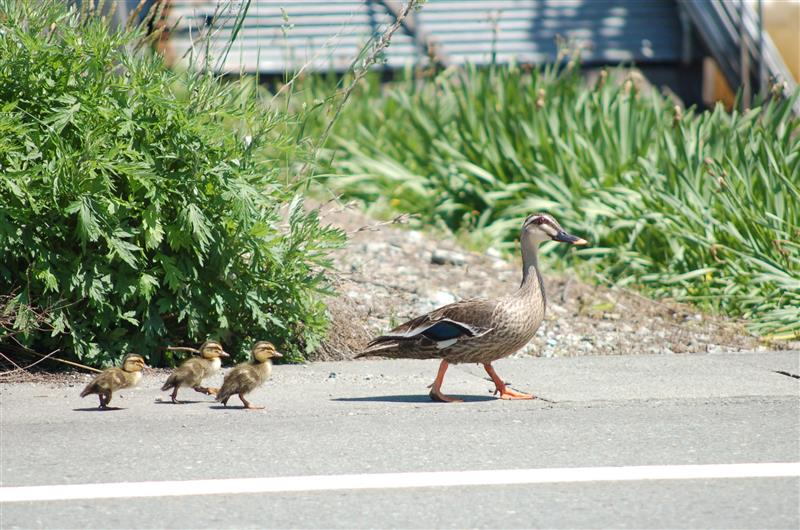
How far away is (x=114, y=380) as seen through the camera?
20.1 feet

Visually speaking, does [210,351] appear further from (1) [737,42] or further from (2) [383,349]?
(1) [737,42]

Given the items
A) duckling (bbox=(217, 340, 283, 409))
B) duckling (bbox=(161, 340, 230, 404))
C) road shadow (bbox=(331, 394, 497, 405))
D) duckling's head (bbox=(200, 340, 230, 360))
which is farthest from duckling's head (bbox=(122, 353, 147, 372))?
road shadow (bbox=(331, 394, 497, 405))

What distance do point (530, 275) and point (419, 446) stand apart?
1648 mm

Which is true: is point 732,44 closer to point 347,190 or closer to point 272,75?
point 272,75

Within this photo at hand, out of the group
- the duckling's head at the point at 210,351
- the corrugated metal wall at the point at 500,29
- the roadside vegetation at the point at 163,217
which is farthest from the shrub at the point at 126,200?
the corrugated metal wall at the point at 500,29

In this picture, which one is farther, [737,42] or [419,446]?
[737,42]

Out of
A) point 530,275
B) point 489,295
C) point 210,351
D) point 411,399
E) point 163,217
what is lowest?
point 411,399

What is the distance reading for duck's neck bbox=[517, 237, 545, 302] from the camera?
652 centimetres

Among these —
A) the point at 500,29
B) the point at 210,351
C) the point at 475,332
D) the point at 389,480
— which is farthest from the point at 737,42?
the point at 389,480

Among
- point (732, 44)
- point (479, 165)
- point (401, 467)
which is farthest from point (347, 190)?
point (732, 44)

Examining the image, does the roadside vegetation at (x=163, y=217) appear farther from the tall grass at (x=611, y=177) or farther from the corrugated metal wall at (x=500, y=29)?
the corrugated metal wall at (x=500, y=29)

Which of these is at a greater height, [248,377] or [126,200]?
[126,200]

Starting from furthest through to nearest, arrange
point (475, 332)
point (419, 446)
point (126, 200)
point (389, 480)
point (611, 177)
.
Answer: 1. point (611, 177)
2. point (126, 200)
3. point (475, 332)
4. point (419, 446)
5. point (389, 480)

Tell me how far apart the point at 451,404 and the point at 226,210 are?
1.91 meters
